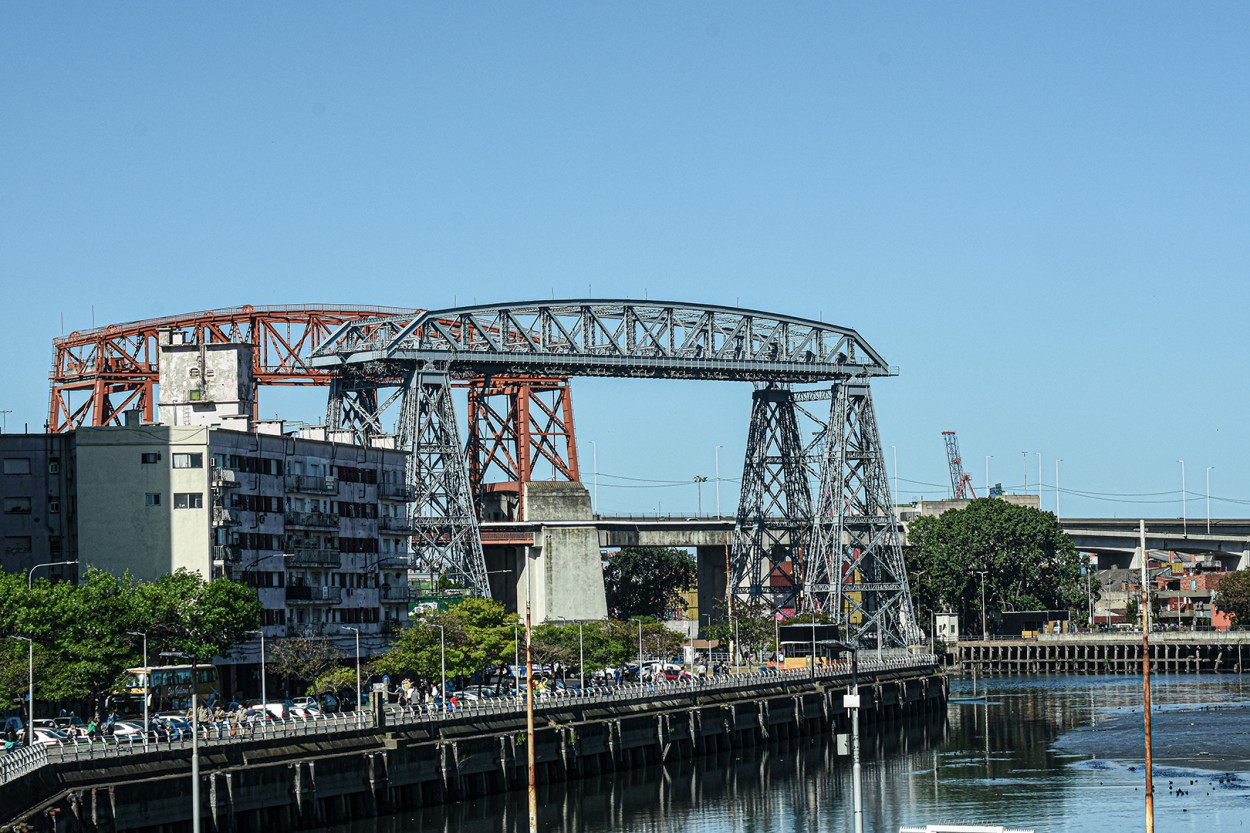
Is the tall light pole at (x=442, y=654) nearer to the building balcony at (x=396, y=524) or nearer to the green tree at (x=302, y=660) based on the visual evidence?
the green tree at (x=302, y=660)

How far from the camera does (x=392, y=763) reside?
9219 cm

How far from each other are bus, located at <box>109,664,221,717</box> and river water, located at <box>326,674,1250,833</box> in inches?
767

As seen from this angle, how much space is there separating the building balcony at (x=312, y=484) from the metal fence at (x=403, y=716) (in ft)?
74.8

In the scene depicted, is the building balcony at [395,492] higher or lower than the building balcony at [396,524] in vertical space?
higher

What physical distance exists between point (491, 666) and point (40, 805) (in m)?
72.9

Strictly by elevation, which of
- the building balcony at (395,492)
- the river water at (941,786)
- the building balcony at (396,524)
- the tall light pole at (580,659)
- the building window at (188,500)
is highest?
the building balcony at (395,492)

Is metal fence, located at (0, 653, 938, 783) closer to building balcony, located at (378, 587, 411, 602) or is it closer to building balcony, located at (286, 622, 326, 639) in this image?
building balcony, located at (286, 622, 326, 639)

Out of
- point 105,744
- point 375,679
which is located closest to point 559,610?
point 375,679

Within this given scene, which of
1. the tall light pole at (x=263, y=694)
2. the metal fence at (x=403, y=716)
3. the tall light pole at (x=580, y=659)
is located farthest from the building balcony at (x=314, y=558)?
the metal fence at (x=403, y=716)

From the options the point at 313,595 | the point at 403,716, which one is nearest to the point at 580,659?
the point at 313,595

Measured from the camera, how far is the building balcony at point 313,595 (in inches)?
4995

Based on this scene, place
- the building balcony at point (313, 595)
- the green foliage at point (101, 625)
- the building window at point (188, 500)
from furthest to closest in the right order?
the building balcony at point (313, 595)
the building window at point (188, 500)
the green foliage at point (101, 625)

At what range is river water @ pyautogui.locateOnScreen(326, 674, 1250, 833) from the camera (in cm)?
8994

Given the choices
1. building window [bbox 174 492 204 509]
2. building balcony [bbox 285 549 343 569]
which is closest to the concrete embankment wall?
building balcony [bbox 285 549 343 569]
